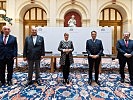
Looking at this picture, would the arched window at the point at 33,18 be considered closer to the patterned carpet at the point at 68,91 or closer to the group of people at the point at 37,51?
the patterned carpet at the point at 68,91

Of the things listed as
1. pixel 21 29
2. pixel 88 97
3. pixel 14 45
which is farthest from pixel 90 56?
pixel 21 29

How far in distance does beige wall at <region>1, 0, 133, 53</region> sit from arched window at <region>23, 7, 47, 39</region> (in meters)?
1.40

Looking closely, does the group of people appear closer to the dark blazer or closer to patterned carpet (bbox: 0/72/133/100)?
the dark blazer

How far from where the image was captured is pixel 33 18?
19.5m

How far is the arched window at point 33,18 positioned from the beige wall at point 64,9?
1397 mm

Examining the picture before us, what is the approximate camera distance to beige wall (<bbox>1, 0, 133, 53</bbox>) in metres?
17.7

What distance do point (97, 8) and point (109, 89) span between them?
12.1 metres

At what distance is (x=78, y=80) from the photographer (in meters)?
7.80

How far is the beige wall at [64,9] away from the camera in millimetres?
17688

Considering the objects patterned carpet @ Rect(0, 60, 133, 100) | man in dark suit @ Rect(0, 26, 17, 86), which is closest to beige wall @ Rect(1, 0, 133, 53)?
patterned carpet @ Rect(0, 60, 133, 100)

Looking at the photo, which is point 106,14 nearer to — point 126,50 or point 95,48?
point 126,50

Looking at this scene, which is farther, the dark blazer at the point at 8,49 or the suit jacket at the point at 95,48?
the suit jacket at the point at 95,48

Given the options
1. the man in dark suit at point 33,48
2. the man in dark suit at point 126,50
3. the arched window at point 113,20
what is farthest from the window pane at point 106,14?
the man in dark suit at point 33,48

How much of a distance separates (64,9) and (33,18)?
311 centimetres
